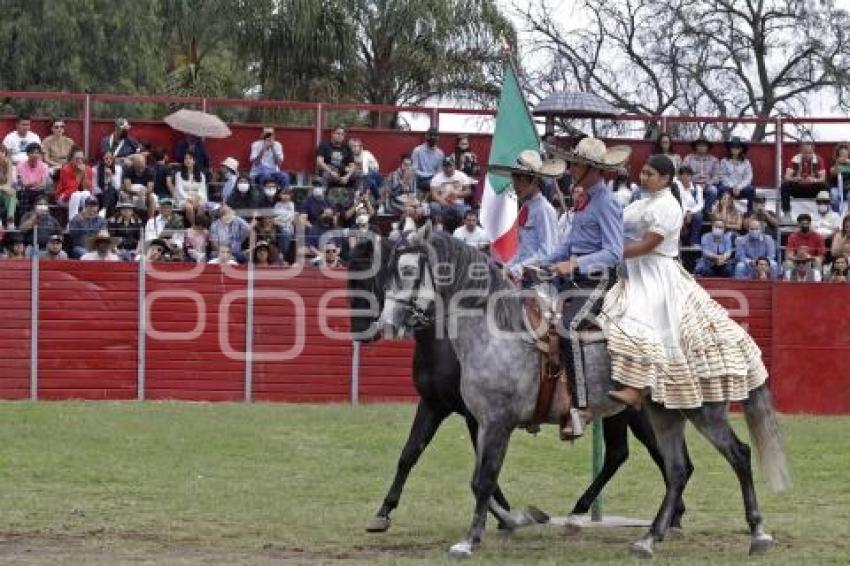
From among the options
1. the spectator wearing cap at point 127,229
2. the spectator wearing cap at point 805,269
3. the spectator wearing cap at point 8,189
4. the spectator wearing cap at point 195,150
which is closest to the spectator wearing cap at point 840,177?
the spectator wearing cap at point 805,269

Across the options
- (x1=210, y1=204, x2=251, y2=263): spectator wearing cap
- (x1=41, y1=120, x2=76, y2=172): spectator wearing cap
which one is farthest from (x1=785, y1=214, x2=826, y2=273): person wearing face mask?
A: (x1=41, y1=120, x2=76, y2=172): spectator wearing cap

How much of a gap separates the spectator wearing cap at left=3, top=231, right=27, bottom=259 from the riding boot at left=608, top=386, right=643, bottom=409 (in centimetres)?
1274

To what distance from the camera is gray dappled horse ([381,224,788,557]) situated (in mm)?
10438

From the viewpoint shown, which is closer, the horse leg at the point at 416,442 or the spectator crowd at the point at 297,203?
the horse leg at the point at 416,442

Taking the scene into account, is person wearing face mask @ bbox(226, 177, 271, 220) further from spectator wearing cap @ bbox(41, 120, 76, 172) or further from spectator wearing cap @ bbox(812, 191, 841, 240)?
spectator wearing cap @ bbox(812, 191, 841, 240)

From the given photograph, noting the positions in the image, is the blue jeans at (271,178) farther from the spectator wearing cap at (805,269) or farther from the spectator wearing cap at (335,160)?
the spectator wearing cap at (805,269)

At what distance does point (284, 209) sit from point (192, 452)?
6842 mm

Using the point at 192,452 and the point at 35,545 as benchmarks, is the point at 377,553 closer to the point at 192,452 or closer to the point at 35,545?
the point at 35,545

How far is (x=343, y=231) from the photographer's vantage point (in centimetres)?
2212

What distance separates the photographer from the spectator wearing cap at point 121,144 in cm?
2275

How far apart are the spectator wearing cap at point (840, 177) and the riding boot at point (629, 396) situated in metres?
13.8

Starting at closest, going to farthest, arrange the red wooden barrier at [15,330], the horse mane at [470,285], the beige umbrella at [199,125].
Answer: the horse mane at [470,285] < the red wooden barrier at [15,330] < the beige umbrella at [199,125]

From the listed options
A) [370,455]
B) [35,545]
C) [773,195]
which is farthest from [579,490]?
[773,195]

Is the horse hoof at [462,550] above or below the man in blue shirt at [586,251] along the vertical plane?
below
